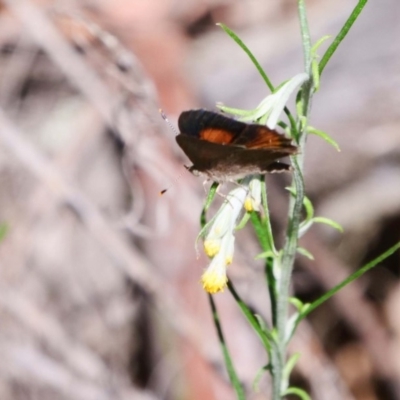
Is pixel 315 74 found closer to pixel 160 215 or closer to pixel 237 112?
pixel 237 112

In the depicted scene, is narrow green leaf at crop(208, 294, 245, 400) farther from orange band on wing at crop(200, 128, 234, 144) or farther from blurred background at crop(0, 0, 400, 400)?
blurred background at crop(0, 0, 400, 400)

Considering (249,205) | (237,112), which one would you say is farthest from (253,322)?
(237,112)

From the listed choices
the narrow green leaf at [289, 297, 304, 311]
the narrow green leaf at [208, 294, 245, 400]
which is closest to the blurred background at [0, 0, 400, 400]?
the narrow green leaf at [208, 294, 245, 400]

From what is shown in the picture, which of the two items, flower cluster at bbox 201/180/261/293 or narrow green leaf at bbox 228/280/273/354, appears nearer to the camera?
flower cluster at bbox 201/180/261/293

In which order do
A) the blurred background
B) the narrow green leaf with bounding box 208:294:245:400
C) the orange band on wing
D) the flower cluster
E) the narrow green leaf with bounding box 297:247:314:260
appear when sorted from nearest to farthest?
the orange band on wing
the flower cluster
the narrow green leaf with bounding box 297:247:314:260
the narrow green leaf with bounding box 208:294:245:400
the blurred background

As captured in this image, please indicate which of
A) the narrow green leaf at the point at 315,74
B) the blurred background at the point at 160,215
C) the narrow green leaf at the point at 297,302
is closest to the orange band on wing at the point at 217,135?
the narrow green leaf at the point at 315,74
